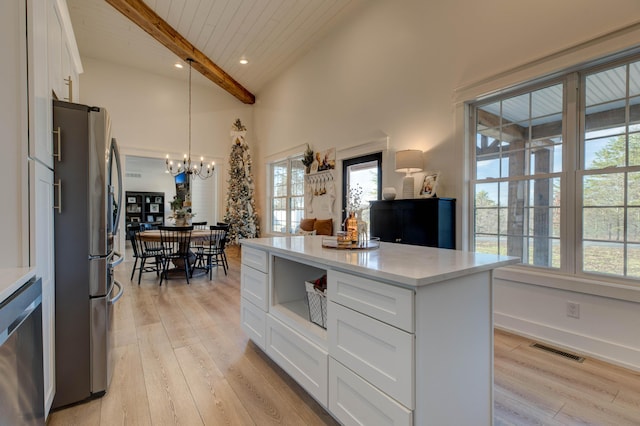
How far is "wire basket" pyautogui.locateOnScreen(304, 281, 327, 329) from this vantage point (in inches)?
69.4

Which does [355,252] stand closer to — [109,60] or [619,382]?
[619,382]

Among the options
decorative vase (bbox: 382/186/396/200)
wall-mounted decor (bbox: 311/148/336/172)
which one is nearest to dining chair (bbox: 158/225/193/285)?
wall-mounted decor (bbox: 311/148/336/172)

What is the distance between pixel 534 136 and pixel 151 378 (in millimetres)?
3688

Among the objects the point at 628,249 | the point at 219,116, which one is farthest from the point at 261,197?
the point at 628,249

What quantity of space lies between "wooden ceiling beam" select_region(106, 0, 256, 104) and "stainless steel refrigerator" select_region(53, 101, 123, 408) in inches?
162

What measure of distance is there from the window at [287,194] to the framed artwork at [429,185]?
10.2 ft

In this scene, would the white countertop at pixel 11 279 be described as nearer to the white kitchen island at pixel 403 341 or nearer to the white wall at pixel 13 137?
the white wall at pixel 13 137

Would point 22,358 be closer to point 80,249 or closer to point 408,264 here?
point 80,249

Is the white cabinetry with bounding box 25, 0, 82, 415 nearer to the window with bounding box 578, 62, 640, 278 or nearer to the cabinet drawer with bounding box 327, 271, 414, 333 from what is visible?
the cabinet drawer with bounding box 327, 271, 414, 333

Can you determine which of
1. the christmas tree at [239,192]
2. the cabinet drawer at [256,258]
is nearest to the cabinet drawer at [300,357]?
the cabinet drawer at [256,258]

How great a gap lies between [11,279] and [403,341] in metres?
1.41

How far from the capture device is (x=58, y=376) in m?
1.70

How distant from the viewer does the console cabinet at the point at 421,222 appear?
3.13 meters

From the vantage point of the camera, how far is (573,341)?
244 centimetres
